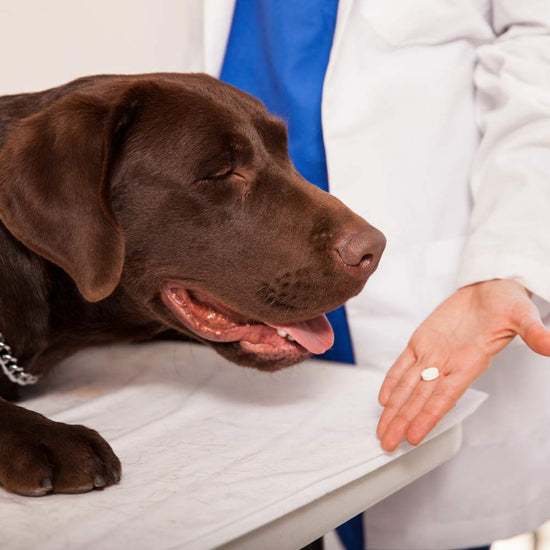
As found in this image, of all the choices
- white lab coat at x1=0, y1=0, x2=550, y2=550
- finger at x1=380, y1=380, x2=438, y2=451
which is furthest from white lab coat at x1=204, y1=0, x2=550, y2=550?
finger at x1=380, y1=380, x2=438, y2=451

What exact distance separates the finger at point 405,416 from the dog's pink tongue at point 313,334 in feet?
0.56

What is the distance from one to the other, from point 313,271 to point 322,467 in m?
0.30

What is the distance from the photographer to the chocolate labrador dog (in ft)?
3.75

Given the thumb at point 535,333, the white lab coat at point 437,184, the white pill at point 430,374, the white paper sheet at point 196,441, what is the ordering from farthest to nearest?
the white lab coat at point 437,184
the white pill at point 430,374
the thumb at point 535,333
the white paper sheet at point 196,441

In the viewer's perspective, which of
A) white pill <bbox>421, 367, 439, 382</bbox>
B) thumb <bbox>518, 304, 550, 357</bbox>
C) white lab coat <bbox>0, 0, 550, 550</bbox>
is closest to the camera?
thumb <bbox>518, 304, 550, 357</bbox>

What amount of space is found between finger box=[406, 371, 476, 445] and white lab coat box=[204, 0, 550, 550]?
375 millimetres

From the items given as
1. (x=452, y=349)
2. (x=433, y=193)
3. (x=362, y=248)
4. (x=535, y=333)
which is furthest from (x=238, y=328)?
(x=433, y=193)

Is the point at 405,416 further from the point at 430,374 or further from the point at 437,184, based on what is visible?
the point at 437,184

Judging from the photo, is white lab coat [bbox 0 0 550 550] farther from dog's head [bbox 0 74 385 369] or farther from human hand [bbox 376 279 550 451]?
dog's head [bbox 0 74 385 369]

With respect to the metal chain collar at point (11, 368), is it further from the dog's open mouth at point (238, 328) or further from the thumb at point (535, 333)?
the thumb at point (535, 333)

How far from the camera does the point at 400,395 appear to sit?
1.24 metres

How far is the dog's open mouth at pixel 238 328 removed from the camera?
1.27m

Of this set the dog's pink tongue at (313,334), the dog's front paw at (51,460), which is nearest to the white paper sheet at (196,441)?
the dog's front paw at (51,460)

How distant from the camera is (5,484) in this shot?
39.4 inches
